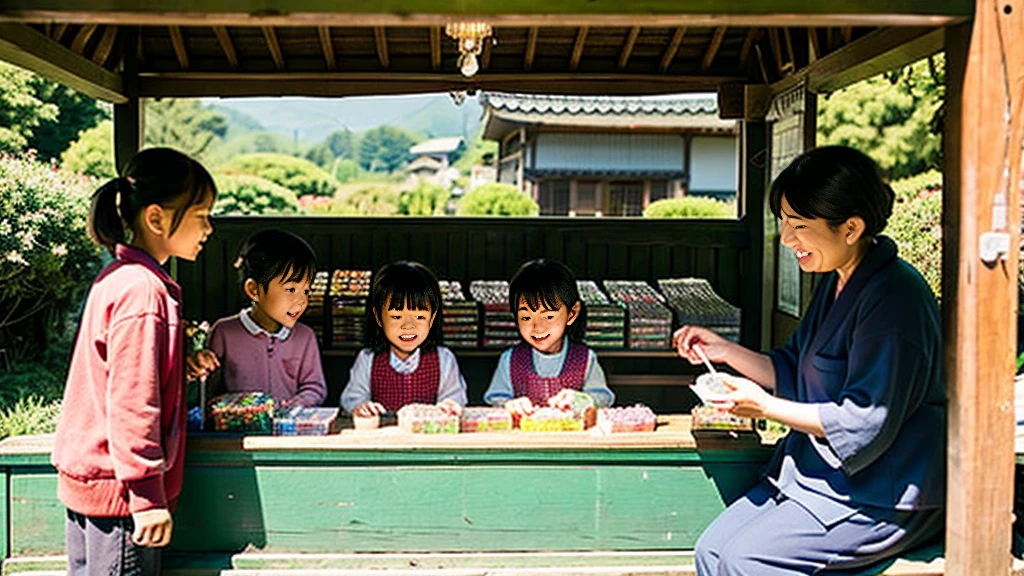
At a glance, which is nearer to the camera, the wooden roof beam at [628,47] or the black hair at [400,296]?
the black hair at [400,296]

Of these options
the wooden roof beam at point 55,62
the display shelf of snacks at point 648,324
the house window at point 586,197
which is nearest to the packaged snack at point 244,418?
the wooden roof beam at point 55,62

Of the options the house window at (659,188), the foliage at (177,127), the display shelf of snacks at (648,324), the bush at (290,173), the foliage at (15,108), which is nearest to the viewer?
the display shelf of snacks at (648,324)

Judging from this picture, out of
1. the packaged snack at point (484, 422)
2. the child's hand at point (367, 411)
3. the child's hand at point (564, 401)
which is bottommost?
the packaged snack at point (484, 422)

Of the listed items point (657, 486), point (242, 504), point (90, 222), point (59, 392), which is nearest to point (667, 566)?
point (657, 486)

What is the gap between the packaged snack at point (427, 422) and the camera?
130 inches

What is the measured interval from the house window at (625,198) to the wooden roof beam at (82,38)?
19.9 m

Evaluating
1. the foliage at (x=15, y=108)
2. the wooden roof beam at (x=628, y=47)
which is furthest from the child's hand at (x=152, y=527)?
the foliage at (x=15, y=108)

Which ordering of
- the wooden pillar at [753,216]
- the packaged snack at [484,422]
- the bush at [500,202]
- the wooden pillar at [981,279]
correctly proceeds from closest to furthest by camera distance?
the wooden pillar at [981,279], the packaged snack at [484,422], the wooden pillar at [753,216], the bush at [500,202]

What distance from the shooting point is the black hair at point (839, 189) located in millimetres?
2971

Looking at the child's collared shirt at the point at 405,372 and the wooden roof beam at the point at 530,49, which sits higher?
the wooden roof beam at the point at 530,49

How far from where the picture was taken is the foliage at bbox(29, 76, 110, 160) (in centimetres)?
1753

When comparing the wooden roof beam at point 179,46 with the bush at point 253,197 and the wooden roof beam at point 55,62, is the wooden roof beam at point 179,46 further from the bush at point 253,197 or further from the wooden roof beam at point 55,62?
the bush at point 253,197

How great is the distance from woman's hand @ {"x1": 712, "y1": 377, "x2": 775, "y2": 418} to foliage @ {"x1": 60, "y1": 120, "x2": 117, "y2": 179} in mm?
14273

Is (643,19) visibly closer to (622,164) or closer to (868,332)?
(868,332)
